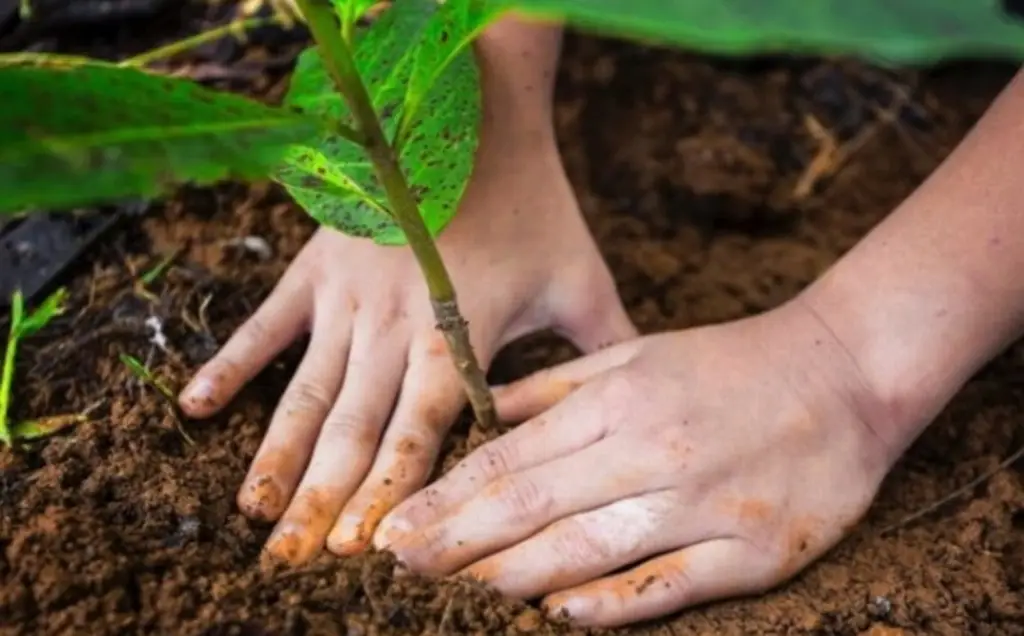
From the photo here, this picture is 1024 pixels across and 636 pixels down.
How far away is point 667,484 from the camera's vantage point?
3.07 feet

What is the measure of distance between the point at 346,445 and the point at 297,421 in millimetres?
46

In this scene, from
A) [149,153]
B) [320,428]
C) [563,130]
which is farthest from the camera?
[563,130]

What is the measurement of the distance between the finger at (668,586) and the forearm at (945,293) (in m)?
0.16

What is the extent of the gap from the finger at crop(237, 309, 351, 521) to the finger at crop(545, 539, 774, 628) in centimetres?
22

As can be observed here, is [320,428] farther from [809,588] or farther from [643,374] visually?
[809,588]

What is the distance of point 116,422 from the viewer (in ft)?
3.23

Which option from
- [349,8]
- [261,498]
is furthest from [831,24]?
[261,498]

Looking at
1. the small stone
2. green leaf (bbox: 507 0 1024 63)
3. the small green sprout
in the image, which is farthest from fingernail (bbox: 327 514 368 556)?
green leaf (bbox: 507 0 1024 63)

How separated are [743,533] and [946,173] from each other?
0.34 meters

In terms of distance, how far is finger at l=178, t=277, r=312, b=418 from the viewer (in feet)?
3.32

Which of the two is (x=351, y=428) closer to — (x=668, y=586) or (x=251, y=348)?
(x=251, y=348)

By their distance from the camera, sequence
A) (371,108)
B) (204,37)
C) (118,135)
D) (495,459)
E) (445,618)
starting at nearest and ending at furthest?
(118,135) → (371,108) → (445,618) → (495,459) → (204,37)

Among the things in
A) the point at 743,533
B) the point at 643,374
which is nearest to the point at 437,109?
the point at 643,374

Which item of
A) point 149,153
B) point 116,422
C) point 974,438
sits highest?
point 149,153
